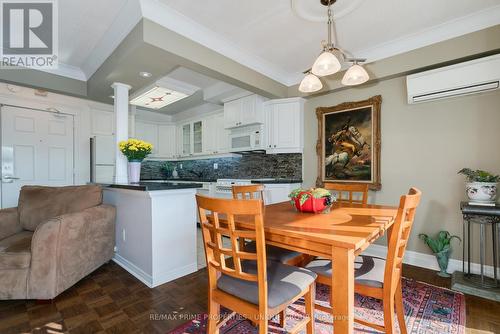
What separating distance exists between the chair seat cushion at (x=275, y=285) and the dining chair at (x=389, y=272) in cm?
20

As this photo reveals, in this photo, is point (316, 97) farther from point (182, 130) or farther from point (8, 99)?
point (8, 99)

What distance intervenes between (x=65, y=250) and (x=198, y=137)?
11.9 feet

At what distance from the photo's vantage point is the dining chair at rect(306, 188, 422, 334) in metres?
1.23

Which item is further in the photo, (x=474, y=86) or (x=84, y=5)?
(x=474, y=86)

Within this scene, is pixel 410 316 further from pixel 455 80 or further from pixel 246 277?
pixel 455 80

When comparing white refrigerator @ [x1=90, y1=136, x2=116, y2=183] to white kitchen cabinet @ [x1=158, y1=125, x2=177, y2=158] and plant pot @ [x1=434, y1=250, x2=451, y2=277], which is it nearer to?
white kitchen cabinet @ [x1=158, y1=125, x2=177, y2=158]

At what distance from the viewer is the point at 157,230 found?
2.24 metres

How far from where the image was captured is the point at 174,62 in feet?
8.16

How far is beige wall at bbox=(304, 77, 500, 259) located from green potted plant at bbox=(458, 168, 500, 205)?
27cm

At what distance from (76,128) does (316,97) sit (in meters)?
3.96

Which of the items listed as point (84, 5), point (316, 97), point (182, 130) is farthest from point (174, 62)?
point (182, 130)

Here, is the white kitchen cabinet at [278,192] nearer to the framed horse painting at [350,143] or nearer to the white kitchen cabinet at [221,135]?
the framed horse painting at [350,143]

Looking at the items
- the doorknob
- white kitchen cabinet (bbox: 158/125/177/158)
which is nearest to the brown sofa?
the doorknob

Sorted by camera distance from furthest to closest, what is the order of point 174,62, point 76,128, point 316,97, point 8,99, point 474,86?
point 76,128
point 316,97
point 8,99
point 174,62
point 474,86
